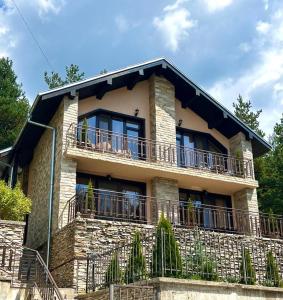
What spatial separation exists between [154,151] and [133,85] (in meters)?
3.04

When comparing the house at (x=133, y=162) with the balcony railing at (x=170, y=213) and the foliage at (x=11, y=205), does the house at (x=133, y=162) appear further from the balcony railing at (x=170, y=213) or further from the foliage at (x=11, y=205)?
the foliage at (x=11, y=205)

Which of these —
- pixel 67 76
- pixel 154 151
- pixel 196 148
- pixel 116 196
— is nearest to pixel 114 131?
pixel 154 151

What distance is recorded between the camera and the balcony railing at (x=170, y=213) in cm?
1524

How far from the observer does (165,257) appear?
1094 cm

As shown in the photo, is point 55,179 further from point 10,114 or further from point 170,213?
point 10,114

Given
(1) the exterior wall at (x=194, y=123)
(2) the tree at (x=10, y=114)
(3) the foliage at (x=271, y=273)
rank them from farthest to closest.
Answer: (2) the tree at (x=10, y=114), (1) the exterior wall at (x=194, y=123), (3) the foliage at (x=271, y=273)

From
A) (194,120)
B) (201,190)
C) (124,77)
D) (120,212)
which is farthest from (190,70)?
(120,212)

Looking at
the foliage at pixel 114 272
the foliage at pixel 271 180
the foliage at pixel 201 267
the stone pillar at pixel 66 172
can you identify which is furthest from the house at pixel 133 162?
the foliage at pixel 271 180

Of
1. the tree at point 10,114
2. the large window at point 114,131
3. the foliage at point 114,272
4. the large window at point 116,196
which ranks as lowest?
the foliage at point 114,272

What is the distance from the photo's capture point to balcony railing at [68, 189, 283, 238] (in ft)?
50.0

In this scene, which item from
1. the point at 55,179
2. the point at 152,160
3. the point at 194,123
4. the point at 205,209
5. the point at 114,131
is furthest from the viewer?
the point at 194,123

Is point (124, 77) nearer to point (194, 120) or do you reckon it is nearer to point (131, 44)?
point (194, 120)

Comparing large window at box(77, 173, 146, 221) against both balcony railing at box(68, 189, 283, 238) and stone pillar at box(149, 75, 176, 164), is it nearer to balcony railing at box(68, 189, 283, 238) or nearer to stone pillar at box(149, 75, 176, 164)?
balcony railing at box(68, 189, 283, 238)

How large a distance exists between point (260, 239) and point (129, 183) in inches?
204
